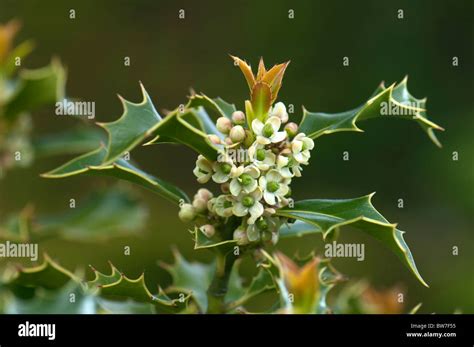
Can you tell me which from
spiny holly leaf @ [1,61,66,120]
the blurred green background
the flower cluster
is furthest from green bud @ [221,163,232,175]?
the blurred green background

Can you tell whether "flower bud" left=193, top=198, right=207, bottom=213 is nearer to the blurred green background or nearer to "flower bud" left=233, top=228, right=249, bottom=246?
"flower bud" left=233, top=228, right=249, bottom=246

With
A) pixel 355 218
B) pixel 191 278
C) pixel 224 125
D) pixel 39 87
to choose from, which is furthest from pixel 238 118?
pixel 39 87

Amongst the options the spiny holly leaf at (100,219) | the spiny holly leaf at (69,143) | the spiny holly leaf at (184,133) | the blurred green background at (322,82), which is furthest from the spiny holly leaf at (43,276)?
the blurred green background at (322,82)

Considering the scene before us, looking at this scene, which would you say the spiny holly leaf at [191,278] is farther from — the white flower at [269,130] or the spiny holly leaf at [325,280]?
the white flower at [269,130]

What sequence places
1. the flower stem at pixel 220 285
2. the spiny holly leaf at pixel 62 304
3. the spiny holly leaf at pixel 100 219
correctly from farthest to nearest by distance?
the spiny holly leaf at pixel 100 219 < the flower stem at pixel 220 285 < the spiny holly leaf at pixel 62 304

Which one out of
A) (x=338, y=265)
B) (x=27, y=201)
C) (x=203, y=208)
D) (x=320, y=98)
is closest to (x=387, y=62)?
(x=320, y=98)

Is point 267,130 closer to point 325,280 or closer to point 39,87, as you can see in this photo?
point 325,280

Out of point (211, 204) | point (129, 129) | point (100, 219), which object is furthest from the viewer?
point (100, 219)
